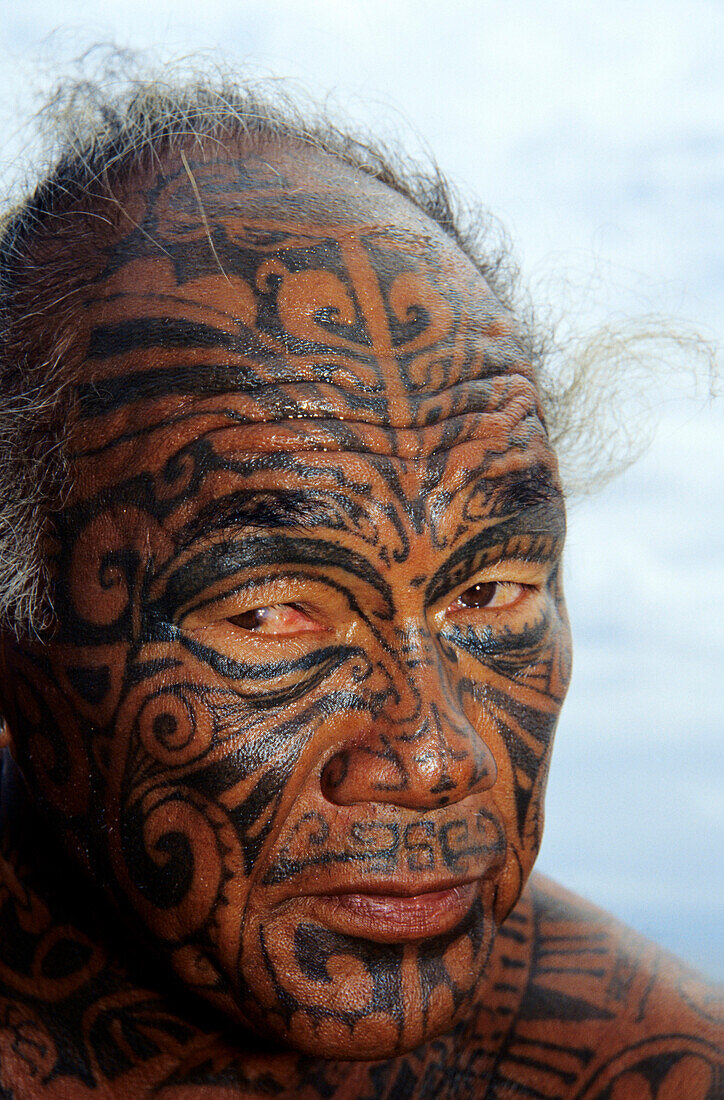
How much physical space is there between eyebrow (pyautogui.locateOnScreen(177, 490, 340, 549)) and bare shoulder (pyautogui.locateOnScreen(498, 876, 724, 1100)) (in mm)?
1490

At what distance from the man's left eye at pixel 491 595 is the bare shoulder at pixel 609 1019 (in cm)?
105

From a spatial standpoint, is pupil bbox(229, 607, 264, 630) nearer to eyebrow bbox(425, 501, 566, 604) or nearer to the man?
the man

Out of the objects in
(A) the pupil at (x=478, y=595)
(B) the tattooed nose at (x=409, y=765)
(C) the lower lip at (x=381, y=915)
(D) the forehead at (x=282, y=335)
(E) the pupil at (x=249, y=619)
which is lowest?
(C) the lower lip at (x=381, y=915)

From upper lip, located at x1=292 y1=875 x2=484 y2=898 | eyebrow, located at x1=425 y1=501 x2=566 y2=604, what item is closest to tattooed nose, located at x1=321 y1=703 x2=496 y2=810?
upper lip, located at x1=292 y1=875 x2=484 y2=898

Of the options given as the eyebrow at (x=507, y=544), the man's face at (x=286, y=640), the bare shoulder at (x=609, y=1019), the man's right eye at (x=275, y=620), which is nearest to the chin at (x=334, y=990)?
the man's face at (x=286, y=640)

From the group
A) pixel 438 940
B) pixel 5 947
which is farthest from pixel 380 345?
pixel 5 947

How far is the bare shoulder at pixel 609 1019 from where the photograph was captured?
2.63 meters

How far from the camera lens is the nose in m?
1.94

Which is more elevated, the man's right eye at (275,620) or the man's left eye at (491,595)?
the man's left eye at (491,595)

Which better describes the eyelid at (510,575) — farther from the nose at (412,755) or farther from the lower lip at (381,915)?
the lower lip at (381,915)

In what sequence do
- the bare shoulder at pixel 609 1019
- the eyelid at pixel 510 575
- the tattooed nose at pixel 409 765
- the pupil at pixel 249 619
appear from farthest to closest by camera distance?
the bare shoulder at pixel 609 1019, the eyelid at pixel 510 575, the pupil at pixel 249 619, the tattooed nose at pixel 409 765

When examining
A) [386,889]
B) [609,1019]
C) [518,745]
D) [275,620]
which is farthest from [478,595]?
[609,1019]

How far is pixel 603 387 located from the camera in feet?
10.7

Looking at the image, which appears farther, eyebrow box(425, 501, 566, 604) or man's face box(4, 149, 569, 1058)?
eyebrow box(425, 501, 566, 604)
